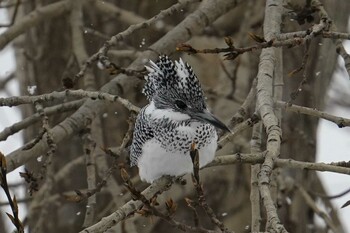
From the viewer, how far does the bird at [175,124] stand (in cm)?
262

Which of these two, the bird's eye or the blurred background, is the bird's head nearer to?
the bird's eye

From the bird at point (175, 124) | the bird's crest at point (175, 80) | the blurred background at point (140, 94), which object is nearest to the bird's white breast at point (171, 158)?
the bird at point (175, 124)

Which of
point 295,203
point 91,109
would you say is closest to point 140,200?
point 91,109

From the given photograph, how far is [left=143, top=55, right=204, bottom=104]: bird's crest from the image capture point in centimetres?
262

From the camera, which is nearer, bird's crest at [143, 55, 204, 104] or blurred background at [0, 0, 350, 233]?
bird's crest at [143, 55, 204, 104]

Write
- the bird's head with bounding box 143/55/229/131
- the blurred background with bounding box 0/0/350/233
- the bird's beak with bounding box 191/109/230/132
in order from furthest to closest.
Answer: the blurred background with bounding box 0/0/350/233
the bird's head with bounding box 143/55/229/131
the bird's beak with bounding box 191/109/230/132

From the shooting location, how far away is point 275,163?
2.29 m

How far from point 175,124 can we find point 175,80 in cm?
15

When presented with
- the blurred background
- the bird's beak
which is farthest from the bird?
the blurred background

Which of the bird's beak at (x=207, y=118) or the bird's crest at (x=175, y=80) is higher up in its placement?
the bird's crest at (x=175, y=80)

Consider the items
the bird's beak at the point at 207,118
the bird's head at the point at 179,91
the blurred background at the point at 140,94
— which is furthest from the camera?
the blurred background at the point at 140,94

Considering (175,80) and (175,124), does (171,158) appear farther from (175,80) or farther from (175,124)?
(175,80)

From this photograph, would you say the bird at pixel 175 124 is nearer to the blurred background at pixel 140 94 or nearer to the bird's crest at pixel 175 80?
the bird's crest at pixel 175 80

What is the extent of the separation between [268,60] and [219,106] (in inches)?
93.9
